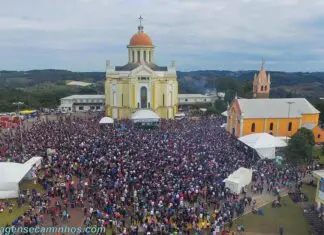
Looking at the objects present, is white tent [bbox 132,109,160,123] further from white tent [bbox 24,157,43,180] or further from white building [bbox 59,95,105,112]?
white building [bbox 59,95,105,112]

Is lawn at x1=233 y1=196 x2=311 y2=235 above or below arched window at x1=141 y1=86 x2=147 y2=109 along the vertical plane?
below

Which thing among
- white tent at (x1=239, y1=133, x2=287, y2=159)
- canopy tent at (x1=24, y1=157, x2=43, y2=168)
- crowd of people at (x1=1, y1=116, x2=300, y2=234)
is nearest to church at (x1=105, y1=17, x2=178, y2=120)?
crowd of people at (x1=1, y1=116, x2=300, y2=234)

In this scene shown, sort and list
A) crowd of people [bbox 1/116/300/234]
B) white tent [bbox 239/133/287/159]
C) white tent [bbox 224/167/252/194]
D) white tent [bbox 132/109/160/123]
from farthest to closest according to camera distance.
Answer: white tent [bbox 132/109/160/123]
white tent [bbox 239/133/287/159]
white tent [bbox 224/167/252/194]
crowd of people [bbox 1/116/300/234]

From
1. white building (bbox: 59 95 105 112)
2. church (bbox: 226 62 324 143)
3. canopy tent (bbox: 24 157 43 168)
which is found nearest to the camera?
canopy tent (bbox: 24 157 43 168)

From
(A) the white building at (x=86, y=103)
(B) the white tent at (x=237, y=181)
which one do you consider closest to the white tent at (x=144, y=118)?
(A) the white building at (x=86, y=103)

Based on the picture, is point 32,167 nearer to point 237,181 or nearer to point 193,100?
point 237,181

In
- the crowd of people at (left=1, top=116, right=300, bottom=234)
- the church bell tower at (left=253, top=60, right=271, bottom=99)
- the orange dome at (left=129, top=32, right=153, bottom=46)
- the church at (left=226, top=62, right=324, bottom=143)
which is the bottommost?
the crowd of people at (left=1, top=116, right=300, bottom=234)

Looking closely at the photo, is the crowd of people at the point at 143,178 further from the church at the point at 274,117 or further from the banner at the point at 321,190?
the banner at the point at 321,190
